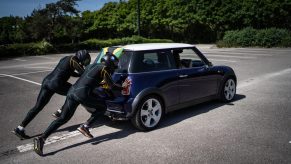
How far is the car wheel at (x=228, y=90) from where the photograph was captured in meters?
7.53

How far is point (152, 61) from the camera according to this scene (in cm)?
594

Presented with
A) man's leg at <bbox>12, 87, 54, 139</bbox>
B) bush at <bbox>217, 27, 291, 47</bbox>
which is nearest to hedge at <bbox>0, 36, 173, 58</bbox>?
bush at <bbox>217, 27, 291, 47</bbox>

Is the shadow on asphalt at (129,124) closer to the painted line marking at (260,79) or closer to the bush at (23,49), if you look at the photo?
the painted line marking at (260,79)

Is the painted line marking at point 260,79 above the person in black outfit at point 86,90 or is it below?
below

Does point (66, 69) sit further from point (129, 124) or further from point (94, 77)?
point (129, 124)

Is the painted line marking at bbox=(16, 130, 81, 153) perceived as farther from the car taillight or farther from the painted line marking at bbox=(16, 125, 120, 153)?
the car taillight

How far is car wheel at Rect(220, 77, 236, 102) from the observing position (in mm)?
7527

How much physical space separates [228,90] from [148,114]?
9.33 ft

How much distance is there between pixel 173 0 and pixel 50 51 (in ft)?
80.9

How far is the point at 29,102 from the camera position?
8.41 metres

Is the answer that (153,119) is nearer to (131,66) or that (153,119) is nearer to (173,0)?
(131,66)

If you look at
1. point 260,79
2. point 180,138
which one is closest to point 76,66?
point 180,138

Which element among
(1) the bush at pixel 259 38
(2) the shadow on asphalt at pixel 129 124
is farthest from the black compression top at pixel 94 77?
(1) the bush at pixel 259 38

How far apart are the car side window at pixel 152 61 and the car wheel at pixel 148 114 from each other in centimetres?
56
